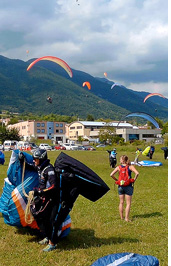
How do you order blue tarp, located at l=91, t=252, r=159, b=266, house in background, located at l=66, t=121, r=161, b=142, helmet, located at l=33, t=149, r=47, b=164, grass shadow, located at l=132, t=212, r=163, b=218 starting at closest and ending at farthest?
blue tarp, located at l=91, t=252, r=159, b=266 < helmet, located at l=33, t=149, r=47, b=164 < grass shadow, located at l=132, t=212, r=163, b=218 < house in background, located at l=66, t=121, r=161, b=142

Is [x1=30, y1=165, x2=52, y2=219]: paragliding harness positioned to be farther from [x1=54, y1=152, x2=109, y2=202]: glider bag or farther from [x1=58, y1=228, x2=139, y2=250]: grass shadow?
[x1=58, y1=228, x2=139, y2=250]: grass shadow

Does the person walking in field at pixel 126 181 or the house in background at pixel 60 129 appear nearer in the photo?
the person walking in field at pixel 126 181

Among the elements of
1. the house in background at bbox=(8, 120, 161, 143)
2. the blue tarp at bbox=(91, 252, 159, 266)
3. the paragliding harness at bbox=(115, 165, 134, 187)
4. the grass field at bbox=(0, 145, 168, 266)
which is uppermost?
the house in background at bbox=(8, 120, 161, 143)

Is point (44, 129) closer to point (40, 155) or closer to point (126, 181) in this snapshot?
point (126, 181)

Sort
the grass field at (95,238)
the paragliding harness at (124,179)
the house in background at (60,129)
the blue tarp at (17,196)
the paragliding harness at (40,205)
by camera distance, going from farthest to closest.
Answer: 1. the house in background at (60,129)
2. the paragliding harness at (124,179)
3. the blue tarp at (17,196)
4. the paragliding harness at (40,205)
5. the grass field at (95,238)

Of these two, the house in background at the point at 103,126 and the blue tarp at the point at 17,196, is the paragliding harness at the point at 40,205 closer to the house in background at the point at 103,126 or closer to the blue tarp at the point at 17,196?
the blue tarp at the point at 17,196

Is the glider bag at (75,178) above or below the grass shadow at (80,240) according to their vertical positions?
above

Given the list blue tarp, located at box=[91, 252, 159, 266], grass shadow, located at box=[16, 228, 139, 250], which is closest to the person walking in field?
grass shadow, located at box=[16, 228, 139, 250]

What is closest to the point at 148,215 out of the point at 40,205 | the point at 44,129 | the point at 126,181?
the point at 126,181

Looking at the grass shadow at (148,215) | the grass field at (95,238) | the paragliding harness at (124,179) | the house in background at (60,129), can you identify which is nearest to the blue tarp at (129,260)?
the grass field at (95,238)

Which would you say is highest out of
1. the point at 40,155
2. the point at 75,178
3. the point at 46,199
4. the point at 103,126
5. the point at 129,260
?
the point at 103,126

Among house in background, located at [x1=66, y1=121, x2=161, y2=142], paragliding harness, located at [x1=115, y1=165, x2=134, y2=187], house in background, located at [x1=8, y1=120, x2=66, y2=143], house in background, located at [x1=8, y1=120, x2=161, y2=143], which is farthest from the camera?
house in background, located at [x1=8, y1=120, x2=66, y2=143]

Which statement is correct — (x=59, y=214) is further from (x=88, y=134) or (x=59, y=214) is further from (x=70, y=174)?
(x=88, y=134)

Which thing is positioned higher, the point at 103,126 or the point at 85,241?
the point at 103,126
